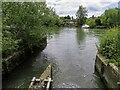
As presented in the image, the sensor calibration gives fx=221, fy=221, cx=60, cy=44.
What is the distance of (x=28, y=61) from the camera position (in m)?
16.6

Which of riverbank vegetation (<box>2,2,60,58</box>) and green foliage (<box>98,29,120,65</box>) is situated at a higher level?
riverbank vegetation (<box>2,2,60,58</box>)

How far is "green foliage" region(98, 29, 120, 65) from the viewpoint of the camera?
11049mm

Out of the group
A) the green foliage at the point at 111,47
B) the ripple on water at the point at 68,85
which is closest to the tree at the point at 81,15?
the green foliage at the point at 111,47

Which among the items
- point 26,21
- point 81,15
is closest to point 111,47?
point 26,21

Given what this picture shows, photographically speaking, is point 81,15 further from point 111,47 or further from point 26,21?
point 111,47

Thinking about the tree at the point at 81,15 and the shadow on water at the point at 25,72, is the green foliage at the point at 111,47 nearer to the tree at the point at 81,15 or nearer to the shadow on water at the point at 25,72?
the shadow on water at the point at 25,72

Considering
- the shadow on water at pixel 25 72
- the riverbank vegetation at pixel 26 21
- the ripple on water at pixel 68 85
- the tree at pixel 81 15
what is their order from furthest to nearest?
1. the tree at pixel 81 15
2. the riverbank vegetation at pixel 26 21
3. the shadow on water at pixel 25 72
4. the ripple on water at pixel 68 85

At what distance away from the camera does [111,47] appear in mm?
12211

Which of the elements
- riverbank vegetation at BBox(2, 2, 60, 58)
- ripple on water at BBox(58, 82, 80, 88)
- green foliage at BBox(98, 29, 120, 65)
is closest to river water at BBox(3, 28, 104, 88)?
ripple on water at BBox(58, 82, 80, 88)

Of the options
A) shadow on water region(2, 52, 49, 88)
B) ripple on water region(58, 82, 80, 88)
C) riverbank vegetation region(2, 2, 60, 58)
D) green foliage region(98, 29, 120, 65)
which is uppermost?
riverbank vegetation region(2, 2, 60, 58)

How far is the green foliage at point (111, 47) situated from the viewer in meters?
11.0

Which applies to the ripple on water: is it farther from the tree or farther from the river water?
the tree

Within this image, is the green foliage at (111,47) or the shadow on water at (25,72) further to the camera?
the shadow on water at (25,72)

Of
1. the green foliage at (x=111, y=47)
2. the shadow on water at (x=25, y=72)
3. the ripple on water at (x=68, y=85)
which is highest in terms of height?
the green foliage at (x=111, y=47)
